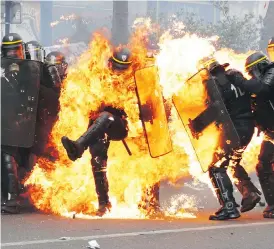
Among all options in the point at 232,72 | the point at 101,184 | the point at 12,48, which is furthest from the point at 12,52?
the point at 232,72

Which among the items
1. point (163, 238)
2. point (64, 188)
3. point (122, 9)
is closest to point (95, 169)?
point (64, 188)

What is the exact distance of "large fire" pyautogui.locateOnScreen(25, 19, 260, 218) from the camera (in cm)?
716

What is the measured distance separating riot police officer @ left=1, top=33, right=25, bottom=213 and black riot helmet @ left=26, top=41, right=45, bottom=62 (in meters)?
0.25

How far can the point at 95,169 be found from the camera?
23.3 feet

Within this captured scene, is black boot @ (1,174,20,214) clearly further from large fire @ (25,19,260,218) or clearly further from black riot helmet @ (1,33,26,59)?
black riot helmet @ (1,33,26,59)

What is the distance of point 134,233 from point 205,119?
150 cm

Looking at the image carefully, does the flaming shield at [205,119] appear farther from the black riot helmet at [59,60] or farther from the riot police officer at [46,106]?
the black riot helmet at [59,60]

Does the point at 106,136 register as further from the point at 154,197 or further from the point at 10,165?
the point at 10,165

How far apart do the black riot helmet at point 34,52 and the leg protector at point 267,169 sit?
267 centimetres

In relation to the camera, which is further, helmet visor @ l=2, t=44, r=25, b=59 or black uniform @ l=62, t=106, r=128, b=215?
helmet visor @ l=2, t=44, r=25, b=59

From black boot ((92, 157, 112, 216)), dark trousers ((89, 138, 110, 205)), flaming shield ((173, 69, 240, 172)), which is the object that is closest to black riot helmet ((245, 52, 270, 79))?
flaming shield ((173, 69, 240, 172))

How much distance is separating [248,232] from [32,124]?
8.11 ft

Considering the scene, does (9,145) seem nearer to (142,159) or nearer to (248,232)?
(142,159)

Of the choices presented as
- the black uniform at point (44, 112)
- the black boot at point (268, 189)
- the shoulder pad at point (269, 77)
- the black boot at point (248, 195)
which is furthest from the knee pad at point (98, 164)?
the shoulder pad at point (269, 77)
